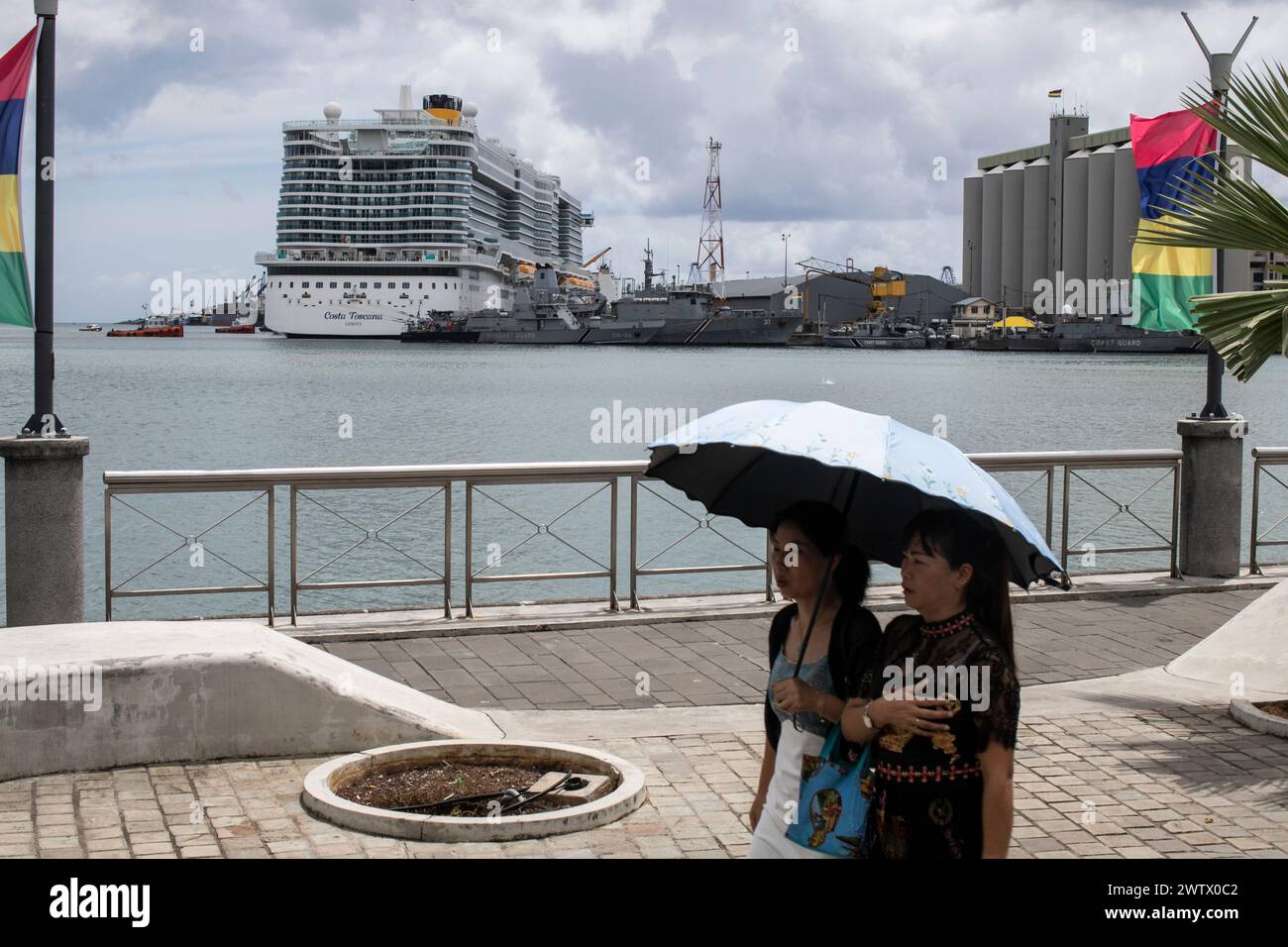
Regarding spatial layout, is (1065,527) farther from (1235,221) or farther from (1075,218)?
(1075,218)

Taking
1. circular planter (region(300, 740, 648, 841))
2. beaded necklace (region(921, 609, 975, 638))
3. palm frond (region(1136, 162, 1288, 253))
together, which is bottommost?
circular planter (region(300, 740, 648, 841))

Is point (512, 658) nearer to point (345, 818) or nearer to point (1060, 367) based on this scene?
point (345, 818)

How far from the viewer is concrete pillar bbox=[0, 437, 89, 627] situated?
8172 mm

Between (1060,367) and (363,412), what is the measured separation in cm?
6740

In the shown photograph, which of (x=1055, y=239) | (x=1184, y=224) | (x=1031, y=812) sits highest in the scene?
(x=1055, y=239)

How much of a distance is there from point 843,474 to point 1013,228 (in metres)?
146

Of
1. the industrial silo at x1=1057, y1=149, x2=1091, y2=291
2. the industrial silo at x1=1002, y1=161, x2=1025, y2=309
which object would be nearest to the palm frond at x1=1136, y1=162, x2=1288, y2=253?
the industrial silo at x1=1057, y1=149, x2=1091, y2=291

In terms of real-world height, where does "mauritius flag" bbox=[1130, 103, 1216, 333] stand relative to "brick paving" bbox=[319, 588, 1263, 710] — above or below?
above

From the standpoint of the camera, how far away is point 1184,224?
7.95 metres

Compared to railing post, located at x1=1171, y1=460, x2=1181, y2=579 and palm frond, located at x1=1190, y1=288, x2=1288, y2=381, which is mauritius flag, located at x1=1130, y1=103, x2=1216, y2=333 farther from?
palm frond, located at x1=1190, y1=288, x2=1288, y2=381

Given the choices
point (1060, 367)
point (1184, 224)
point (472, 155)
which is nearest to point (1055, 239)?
point (1060, 367)

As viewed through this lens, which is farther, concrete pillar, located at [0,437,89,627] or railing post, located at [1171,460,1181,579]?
railing post, located at [1171,460,1181,579]

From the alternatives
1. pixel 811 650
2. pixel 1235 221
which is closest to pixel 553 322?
pixel 1235 221

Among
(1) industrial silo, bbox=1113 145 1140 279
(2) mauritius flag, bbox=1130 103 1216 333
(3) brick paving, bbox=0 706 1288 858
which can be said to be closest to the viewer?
(3) brick paving, bbox=0 706 1288 858
